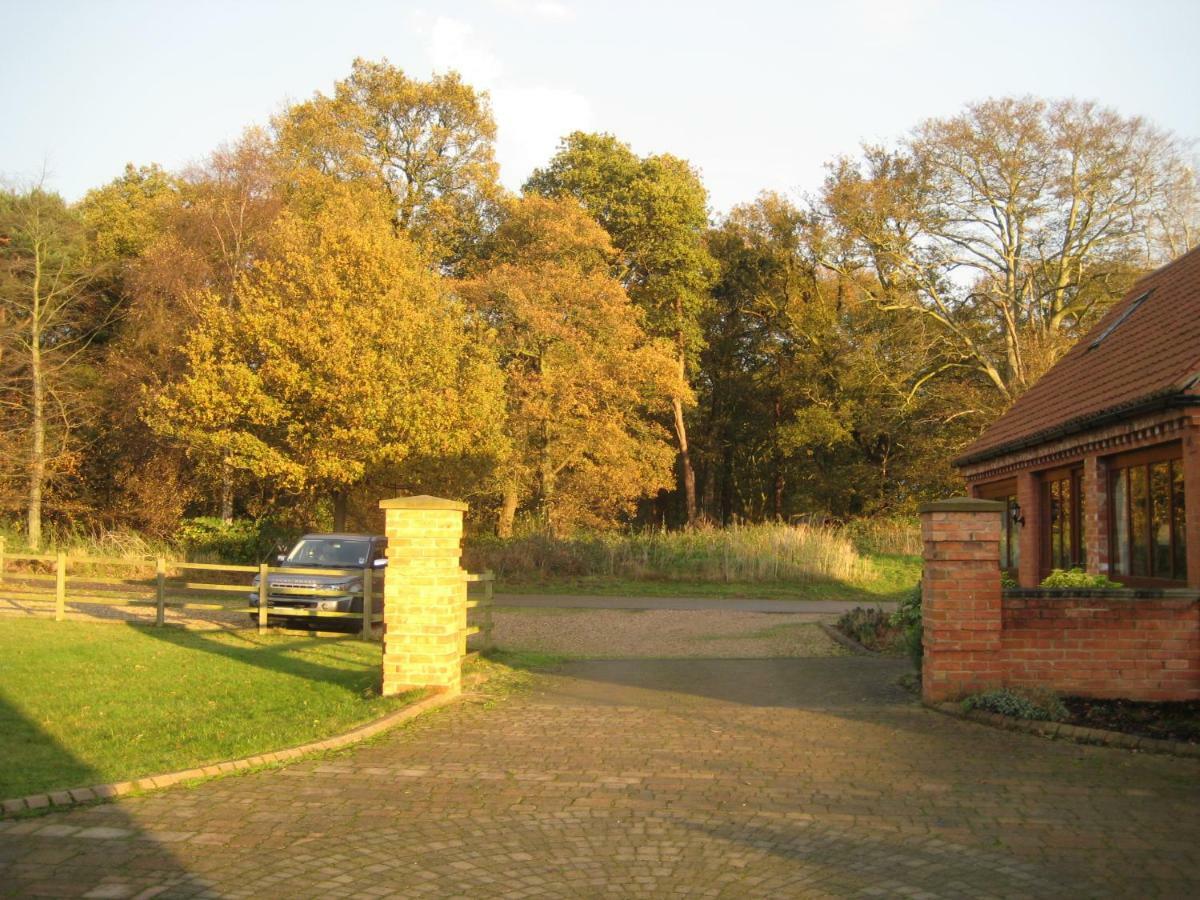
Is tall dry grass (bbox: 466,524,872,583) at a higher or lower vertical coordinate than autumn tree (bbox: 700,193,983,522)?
lower

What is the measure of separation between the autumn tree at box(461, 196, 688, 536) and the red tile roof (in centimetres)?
1676

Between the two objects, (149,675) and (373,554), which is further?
(373,554)

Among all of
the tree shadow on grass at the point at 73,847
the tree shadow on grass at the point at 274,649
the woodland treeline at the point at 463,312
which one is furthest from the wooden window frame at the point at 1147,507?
the woodland treeline at the point at 463,312

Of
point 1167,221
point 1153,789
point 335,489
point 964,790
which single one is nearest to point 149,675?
point 964,790

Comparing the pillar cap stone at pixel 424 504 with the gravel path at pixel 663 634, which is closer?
the pillar cap stone at pixel 424 504

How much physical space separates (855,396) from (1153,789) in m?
39.0

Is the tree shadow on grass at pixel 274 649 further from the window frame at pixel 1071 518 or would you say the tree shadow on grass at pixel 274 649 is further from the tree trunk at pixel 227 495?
the tree trunk at pixel 227 495

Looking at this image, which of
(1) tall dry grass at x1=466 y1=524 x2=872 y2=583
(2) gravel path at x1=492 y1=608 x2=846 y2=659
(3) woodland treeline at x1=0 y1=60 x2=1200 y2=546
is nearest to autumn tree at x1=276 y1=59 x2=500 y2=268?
(3) woodland treeline at x1=0 y1=60 x2=1200 y2=546

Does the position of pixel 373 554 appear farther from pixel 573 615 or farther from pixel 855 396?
pixel 855 396

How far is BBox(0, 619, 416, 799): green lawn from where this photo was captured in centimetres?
774

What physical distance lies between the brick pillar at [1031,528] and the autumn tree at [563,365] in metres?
18.2

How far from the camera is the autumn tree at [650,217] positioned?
43.5 meters

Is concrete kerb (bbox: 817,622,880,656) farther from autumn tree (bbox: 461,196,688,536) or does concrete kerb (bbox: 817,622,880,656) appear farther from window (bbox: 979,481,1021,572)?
autumn tree (bbox: 461,196,688,536)

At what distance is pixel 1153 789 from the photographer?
7254 millimetres
